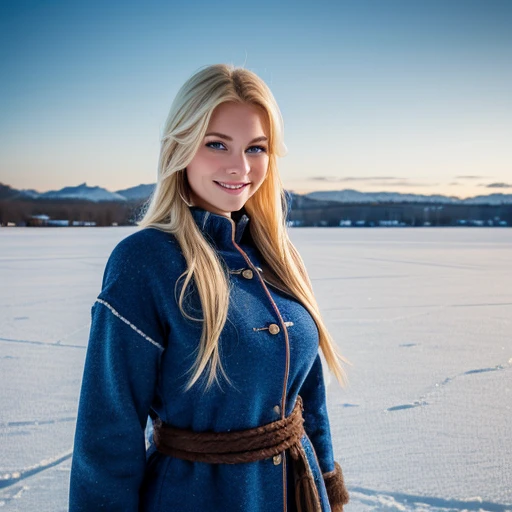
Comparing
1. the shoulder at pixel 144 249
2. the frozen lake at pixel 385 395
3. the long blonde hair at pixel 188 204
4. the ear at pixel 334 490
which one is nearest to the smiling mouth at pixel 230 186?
the long blonde hair at pixel 188 204

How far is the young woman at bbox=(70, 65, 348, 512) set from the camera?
123 centimetres

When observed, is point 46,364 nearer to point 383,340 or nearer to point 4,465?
point 4,465

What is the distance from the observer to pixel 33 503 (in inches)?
92.7

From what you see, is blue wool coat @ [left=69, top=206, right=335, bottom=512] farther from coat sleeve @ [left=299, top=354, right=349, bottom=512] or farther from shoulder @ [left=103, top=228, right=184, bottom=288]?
coat sleeve @ [left=299, top=354, right=349, bottom=512]

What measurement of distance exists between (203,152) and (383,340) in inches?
161

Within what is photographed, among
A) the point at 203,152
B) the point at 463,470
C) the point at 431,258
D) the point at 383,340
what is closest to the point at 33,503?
the point at 203,152

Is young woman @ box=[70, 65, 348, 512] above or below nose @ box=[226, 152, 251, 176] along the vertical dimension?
below

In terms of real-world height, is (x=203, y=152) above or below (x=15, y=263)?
above

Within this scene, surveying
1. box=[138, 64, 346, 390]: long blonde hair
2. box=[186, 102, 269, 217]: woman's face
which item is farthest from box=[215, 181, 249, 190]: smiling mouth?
box=[138, 64, 346, 390]: long blonde hair

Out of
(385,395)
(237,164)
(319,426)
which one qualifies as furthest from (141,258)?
(385,395)

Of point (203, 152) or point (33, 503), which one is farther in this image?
point (33, 503)

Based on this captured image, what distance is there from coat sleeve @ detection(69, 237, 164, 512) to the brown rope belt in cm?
10

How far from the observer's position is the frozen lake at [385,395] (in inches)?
101

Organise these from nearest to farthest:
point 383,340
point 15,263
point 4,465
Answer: point 4,465
point 383,340
point 15,263
